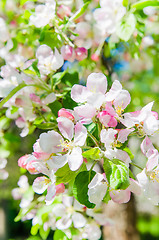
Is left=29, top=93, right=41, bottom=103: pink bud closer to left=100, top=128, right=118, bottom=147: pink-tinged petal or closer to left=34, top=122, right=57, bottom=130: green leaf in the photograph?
left=34, top=122, right=57, bottom=130: green leaf

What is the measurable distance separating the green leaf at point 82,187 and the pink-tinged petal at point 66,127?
75mm

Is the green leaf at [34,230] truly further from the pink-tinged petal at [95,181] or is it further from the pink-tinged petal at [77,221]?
the pink-tinged petal at [95,181]

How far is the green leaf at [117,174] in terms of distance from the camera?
1.52 feet

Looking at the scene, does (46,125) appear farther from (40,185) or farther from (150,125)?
(150,125)

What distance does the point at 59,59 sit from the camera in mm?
729

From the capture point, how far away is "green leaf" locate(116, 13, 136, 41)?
75 cm

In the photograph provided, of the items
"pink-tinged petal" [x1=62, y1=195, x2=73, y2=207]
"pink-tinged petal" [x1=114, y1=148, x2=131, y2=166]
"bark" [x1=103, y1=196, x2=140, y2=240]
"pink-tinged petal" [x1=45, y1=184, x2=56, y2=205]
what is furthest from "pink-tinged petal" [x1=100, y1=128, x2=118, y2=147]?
"bark" [x1=103, y1=196, x2=140, y2=240]

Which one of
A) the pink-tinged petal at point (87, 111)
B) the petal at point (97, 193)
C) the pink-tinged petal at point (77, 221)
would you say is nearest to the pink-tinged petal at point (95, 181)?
the petal at point (97, 193)

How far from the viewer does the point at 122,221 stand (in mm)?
1585

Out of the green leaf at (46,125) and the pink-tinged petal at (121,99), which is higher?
the pink-tinged petal at (121,99)

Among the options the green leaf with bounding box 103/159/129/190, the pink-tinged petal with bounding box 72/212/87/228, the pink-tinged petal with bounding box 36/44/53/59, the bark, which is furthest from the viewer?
the bark

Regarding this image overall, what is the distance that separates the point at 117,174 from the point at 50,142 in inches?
5.7

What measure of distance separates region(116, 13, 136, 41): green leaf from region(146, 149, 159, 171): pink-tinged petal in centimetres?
34

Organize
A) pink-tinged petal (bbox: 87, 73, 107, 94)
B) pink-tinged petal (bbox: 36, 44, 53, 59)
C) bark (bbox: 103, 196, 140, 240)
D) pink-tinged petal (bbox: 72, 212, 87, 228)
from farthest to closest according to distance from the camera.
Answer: bark (bbox: 103, 196, 140, 240), pink-tinged petal (bbox: 72, 212, 87, 228), pink-tinged petal (bbox: 36, 44, 53, 59), pink-tinged petal (bbox: 87, 73, 107, 94)
